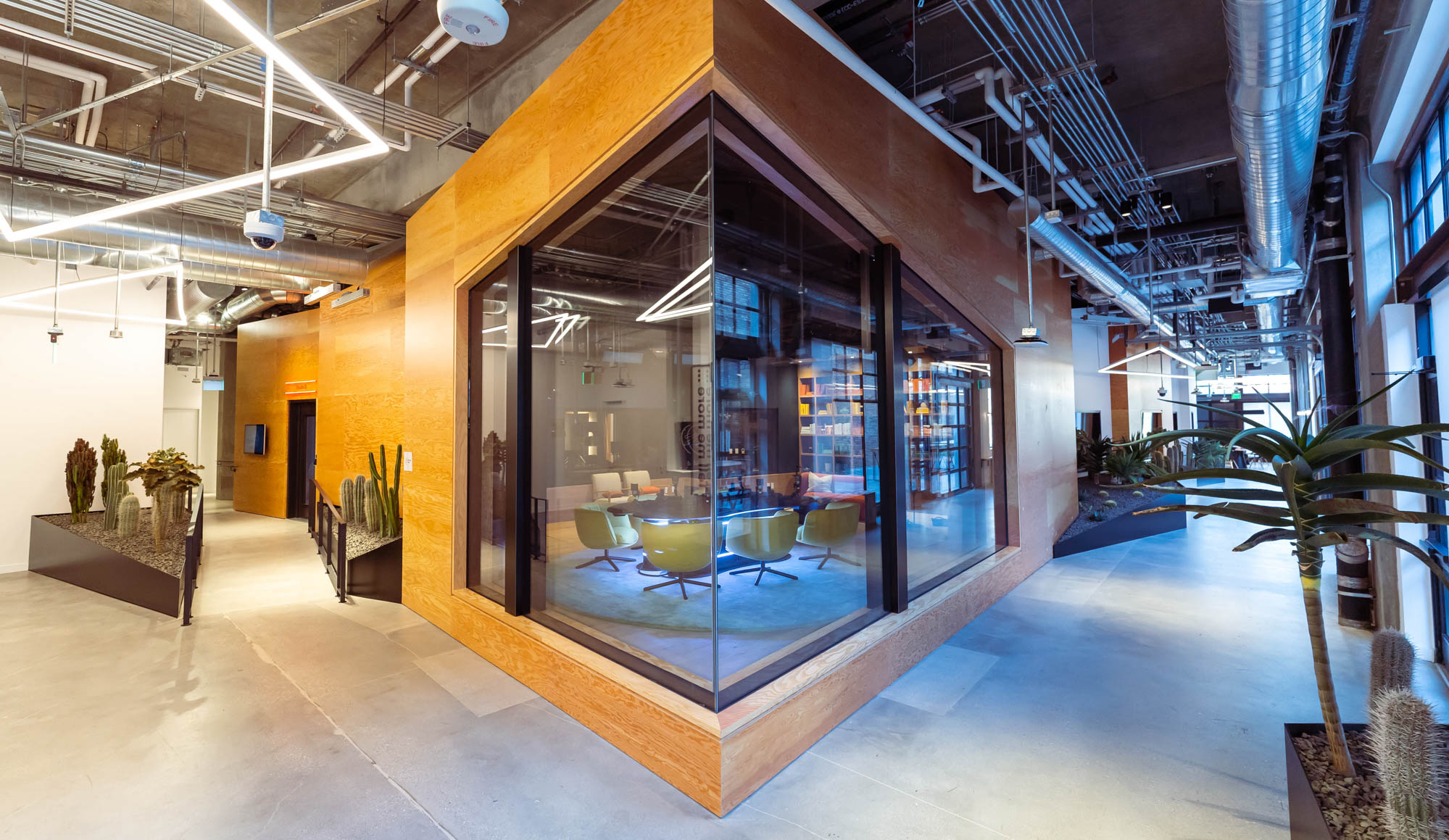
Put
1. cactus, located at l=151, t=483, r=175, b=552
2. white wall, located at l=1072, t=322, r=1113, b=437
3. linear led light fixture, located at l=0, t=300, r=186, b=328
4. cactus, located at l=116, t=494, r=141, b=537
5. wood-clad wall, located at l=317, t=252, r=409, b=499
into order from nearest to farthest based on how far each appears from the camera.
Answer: cactus, located at l=151, t=483, r=175, b=552
cactus, located at l=116, t=494, r=141, b=537
linear led light fixture, located at l=0, t=300, r=186, b=328
wood-clad wall, located at l=317, t=252, r=409, b=499
white wall, located at l=1072, t=322, r=1113, b=437

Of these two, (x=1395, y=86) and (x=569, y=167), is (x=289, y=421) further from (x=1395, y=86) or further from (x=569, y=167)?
(x=1395, y=86)

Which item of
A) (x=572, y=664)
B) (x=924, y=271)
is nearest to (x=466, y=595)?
(x=572, y=664)

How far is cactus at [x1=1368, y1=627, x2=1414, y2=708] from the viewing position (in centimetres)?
177

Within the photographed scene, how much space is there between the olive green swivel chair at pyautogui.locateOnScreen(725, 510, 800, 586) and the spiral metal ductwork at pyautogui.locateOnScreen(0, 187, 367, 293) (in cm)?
647

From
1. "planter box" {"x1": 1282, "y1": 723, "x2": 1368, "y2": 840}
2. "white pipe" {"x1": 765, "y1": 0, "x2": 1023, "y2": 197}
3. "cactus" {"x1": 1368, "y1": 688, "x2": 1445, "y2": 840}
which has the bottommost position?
"planter box" {"x1": 1282, "y1": 723, "x2": 1368, "y2": 840}

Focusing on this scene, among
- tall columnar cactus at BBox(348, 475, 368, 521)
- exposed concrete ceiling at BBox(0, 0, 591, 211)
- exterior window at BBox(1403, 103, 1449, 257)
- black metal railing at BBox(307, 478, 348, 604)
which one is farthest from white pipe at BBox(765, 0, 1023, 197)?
tall columnar cactus at BBox(348, 475, 368, 521)

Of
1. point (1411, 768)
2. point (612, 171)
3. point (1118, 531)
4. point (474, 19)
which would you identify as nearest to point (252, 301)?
point (612, 171)

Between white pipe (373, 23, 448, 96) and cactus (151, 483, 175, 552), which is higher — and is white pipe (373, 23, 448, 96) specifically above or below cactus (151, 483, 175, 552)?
above

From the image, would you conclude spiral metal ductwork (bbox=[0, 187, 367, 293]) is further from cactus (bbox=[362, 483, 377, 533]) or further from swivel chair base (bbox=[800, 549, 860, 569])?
swivel chair base (bbox=[800, 549, 860, 569])

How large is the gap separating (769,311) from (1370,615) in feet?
16.9

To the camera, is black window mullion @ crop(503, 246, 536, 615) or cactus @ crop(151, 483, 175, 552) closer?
black window mullion @ crop(503, 246, 536, 615)

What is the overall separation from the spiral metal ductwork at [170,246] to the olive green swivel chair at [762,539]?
6.47 metres

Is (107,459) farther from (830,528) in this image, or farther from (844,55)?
(844,55)

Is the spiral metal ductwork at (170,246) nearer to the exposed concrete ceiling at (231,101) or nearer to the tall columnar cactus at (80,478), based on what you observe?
the exposed concrete ceiling at (231,101)
